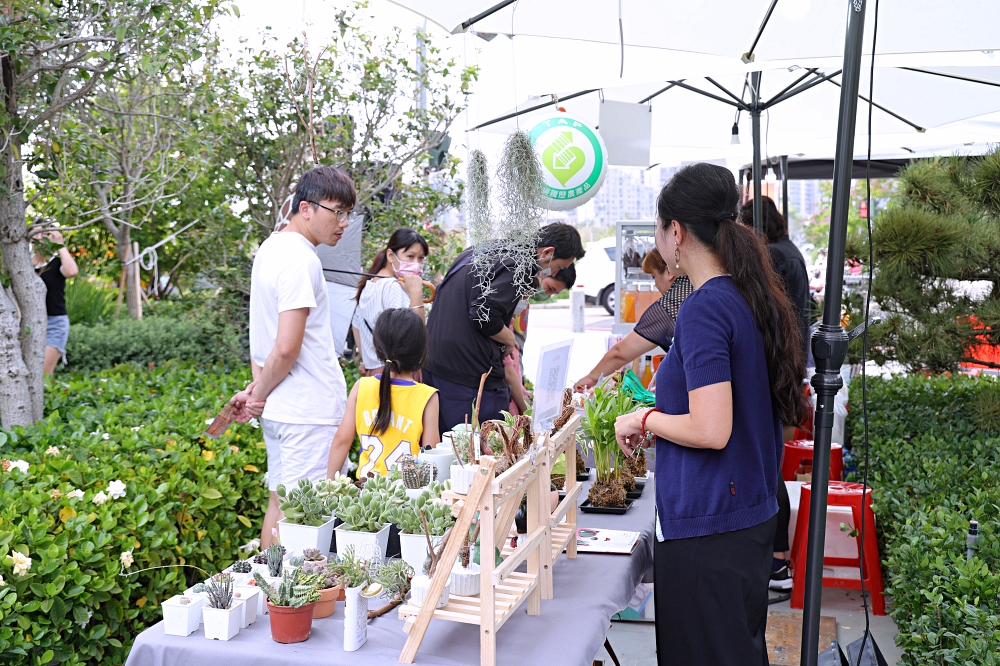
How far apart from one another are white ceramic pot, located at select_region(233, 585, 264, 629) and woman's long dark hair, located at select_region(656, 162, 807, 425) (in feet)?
3.90

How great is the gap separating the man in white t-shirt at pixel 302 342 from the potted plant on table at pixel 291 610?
3.48ft

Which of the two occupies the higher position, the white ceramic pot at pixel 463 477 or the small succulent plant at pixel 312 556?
the white ceramic pot at pixel 463 477

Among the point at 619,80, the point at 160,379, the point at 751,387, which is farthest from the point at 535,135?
the point at 751,387

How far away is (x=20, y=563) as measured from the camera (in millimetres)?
1980

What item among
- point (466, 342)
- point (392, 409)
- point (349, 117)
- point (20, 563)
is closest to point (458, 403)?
point (466, 342)

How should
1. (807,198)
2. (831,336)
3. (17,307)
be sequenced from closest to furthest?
1. (831,336)
2. (17,307)
3. (807,198)

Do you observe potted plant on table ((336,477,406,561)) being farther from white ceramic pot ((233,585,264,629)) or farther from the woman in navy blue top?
the woman in navy blue top

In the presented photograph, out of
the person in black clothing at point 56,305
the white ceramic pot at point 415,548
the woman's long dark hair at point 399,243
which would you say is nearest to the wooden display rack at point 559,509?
the white ceramic pot at point 415,548

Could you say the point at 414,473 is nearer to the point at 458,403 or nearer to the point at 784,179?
the point at 458,403

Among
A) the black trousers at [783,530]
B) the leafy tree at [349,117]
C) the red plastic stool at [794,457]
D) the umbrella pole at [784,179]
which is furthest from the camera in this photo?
the umbrella pole at [784,179]

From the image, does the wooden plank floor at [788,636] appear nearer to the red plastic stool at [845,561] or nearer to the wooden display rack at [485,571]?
the red plastic stool at [845,561]

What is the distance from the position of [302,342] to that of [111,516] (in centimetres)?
75

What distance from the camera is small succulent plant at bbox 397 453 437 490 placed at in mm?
2061

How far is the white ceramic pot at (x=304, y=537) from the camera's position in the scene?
1.91 meters
